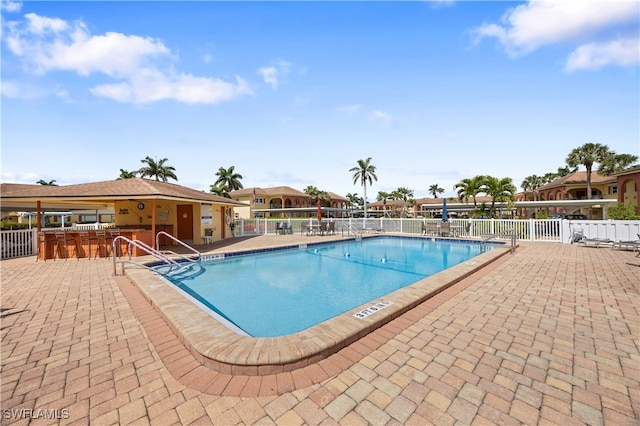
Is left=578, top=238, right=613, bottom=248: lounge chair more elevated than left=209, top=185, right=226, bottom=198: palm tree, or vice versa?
left=209, top=185, right=226, bottom=198: palm tree

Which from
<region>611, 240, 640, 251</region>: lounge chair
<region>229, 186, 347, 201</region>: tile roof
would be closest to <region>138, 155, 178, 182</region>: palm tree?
<region>229, 186, 347, 201</region>: tile roof

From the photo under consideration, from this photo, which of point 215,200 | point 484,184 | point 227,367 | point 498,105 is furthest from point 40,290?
point 484,184

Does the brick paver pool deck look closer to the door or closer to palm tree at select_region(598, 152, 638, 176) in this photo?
the door

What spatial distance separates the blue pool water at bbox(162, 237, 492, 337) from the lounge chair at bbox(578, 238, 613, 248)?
3.86 m

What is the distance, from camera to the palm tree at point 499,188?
23562mm

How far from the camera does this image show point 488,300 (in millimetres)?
4762

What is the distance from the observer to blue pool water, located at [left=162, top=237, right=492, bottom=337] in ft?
18.0

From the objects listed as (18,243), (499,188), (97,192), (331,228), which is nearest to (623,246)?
(499,188)

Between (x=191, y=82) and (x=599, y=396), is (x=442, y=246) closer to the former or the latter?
(x=599, y=396)

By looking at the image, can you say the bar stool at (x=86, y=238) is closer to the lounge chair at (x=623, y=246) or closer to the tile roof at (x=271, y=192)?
the lounge chair at (x=623, y=246)

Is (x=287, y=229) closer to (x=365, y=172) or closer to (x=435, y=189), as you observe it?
(x=365, y=172)

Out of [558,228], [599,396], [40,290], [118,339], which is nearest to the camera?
[599,396]

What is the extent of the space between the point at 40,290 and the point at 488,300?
9.20 meters

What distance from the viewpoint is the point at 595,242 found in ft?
A: 37.1
